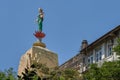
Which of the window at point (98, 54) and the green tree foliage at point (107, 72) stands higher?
the window at point (98, 54)

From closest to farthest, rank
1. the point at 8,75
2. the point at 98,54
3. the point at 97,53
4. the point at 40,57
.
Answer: the point at 8,75 < the point at 40,57 < the point at 98,54 < the point at 97,53

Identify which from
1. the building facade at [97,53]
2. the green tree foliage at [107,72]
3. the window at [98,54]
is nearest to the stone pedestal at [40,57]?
the building facade at [97,53]

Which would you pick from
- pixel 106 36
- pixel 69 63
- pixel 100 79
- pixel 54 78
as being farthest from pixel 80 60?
pixel 100 79

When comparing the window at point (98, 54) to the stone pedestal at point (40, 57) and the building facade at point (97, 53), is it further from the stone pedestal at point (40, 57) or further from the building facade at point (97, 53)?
the stone pedestal at point (40, 57)

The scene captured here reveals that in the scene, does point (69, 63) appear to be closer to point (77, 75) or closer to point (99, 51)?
point (99, 51)

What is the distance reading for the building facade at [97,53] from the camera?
45.0 metres

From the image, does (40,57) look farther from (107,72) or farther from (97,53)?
(107,72)

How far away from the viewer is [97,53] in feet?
159

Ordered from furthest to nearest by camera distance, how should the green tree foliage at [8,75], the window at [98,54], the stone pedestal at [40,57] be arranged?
the window at [98,54] → the stone pedestal at [40,57] → the green tree foliage at [8,75]

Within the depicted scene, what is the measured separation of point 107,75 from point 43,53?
13536 mm

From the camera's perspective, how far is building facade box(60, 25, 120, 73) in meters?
45.0

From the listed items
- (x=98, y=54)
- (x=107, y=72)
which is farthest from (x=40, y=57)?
(x=107, y=72)

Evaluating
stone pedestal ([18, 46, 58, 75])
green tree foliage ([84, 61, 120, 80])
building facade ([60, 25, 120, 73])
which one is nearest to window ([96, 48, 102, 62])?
building facade ([60, 25, 120, 73])

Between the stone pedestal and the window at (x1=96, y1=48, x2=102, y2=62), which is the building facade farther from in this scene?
the stone pedestal
